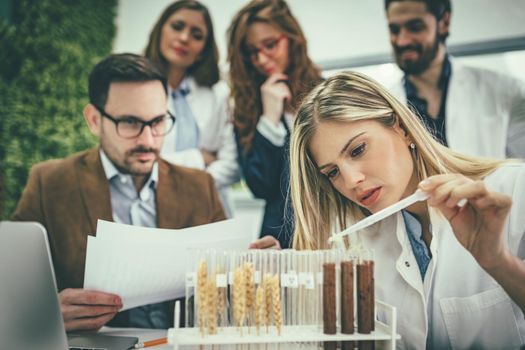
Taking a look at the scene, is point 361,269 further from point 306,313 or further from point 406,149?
point 406,149

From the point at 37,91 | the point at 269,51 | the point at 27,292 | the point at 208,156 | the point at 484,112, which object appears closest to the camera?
the point at 27,292

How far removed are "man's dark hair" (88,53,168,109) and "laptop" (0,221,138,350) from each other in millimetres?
1328

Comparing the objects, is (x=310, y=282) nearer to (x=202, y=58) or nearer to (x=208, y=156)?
(x=208, y=156)

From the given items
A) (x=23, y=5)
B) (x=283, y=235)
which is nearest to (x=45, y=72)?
(x=23, y=5)

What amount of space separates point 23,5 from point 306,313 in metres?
2.38

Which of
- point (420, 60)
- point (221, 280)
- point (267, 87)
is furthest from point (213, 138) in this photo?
point (221, 280)

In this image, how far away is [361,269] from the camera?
1564mm

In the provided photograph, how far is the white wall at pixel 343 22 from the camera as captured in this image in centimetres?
246

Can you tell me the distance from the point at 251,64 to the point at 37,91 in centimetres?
123

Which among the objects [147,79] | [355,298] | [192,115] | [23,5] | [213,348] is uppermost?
[23,5]

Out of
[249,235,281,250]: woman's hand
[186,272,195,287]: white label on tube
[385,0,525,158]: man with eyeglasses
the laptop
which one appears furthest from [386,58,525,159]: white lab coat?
the laptop

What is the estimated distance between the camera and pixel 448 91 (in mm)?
2445

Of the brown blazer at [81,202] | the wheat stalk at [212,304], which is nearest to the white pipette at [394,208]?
the wheat stalk at [212,304]

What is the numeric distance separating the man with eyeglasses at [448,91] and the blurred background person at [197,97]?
3.06ft
